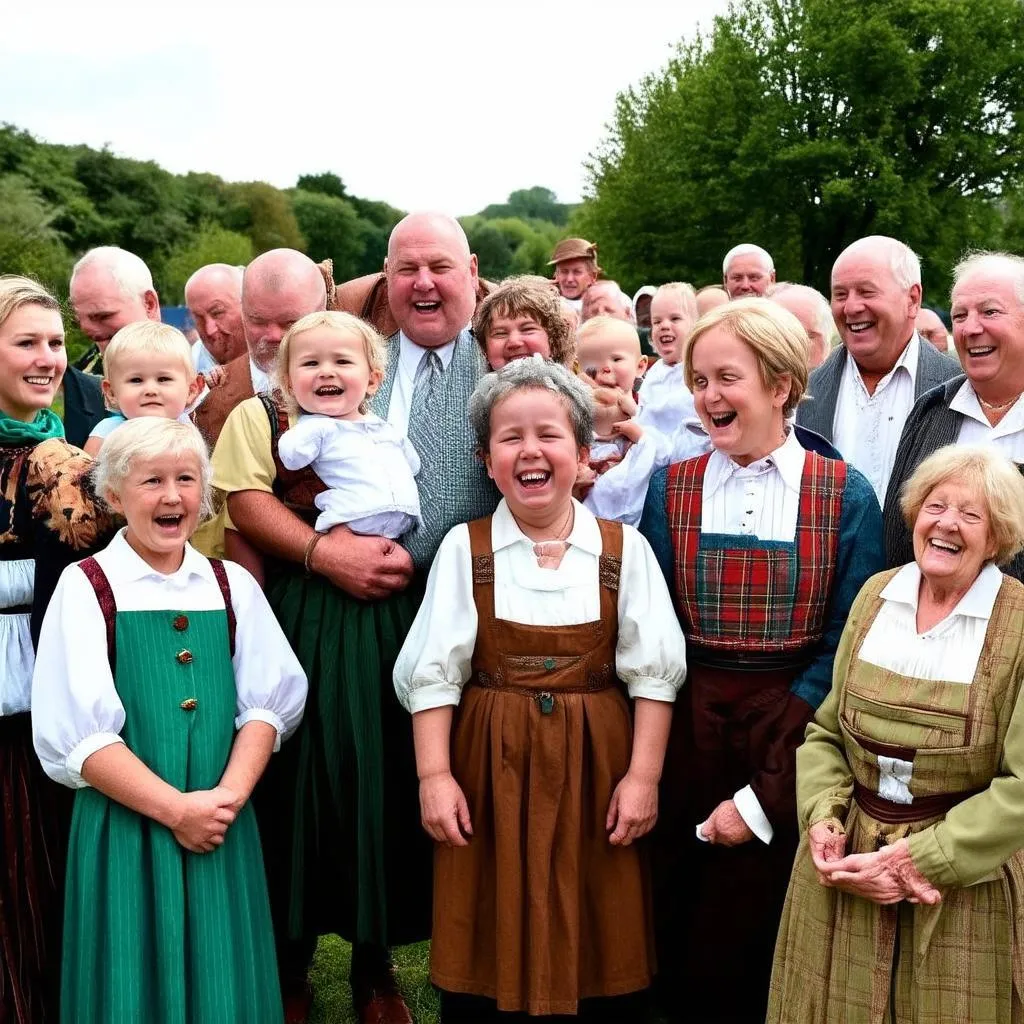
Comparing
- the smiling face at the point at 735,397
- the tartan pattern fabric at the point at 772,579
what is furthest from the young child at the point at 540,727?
the smiling face at the point at 735,397

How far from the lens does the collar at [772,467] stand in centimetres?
308

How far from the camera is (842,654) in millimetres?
2793

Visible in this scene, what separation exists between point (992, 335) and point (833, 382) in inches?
45.3

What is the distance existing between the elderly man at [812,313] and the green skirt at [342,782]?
2.68 metres

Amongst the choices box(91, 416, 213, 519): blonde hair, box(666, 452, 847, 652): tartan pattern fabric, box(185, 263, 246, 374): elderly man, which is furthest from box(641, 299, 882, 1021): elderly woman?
box(185, 263, 246, 374): elderly man

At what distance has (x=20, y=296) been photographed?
10.6 ft

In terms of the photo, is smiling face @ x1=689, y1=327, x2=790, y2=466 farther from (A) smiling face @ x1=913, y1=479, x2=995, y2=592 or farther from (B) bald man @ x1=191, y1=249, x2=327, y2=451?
(B) bald man @ x1=191, y1=249, x2=327, y2=451

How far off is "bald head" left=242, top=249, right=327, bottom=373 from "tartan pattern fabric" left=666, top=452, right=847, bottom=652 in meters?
1.63

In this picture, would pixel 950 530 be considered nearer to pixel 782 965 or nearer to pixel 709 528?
pixel 709 528

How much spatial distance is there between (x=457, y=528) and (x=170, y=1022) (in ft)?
4.69

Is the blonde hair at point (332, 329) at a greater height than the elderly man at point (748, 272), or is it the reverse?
the elderly man at point (748, 272)

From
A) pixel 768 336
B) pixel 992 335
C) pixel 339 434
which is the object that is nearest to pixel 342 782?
pixel 339 434

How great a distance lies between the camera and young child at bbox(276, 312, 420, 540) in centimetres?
328

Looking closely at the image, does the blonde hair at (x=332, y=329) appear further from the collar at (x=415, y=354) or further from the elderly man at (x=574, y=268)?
the elderly man at (x=574, y=268)
